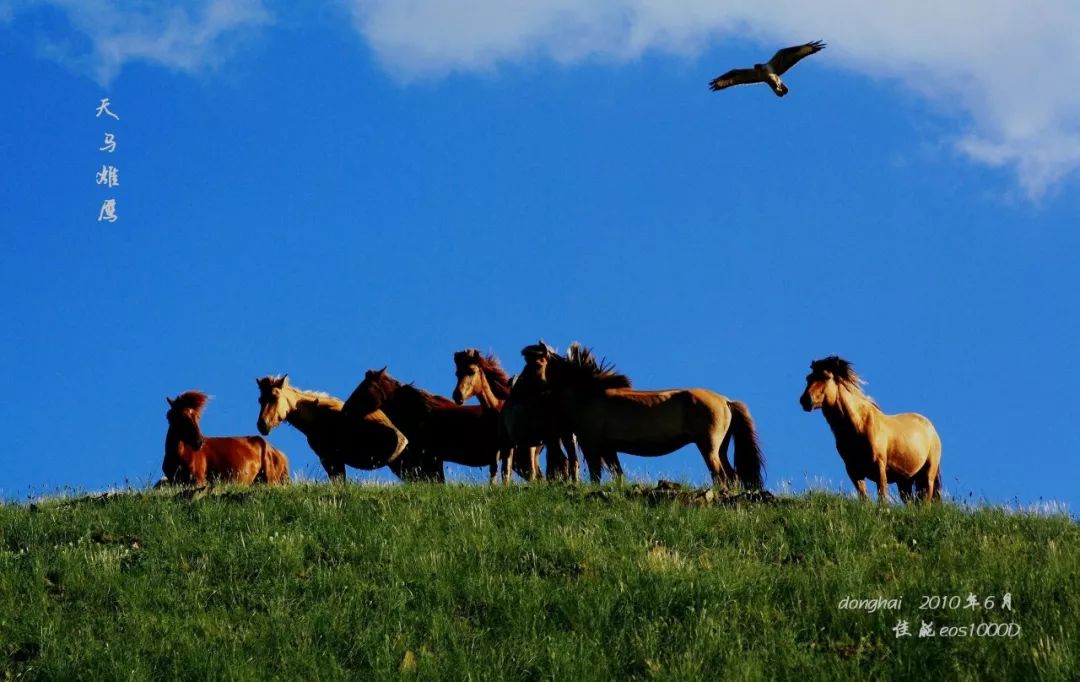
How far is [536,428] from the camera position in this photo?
840 inches

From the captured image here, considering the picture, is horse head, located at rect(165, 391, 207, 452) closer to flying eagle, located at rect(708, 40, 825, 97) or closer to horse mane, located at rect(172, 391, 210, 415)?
horse mane, located at rect(172, 391, 210, 415)

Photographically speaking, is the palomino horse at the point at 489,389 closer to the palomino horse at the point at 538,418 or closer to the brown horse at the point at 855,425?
the palomino horse at the point at 538,418

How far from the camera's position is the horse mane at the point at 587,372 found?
69.1 feet

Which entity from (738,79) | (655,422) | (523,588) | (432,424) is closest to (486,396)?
(432,424)

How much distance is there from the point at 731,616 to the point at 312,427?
41.1ft

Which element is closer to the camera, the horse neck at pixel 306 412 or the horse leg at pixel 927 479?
the horse leg at pixel 927 479

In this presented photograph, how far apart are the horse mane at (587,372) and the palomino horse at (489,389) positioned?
1759 millimetres

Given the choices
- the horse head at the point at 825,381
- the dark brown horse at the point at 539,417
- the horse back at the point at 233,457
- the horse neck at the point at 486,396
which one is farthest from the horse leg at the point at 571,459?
the horse back at the point at 233,457

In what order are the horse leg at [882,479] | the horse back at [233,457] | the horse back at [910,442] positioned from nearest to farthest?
the horse leg at [882,479], the horse back at [910,442], the horse back at [233,457]

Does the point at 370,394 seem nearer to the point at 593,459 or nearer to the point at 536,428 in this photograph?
the point at 536,428

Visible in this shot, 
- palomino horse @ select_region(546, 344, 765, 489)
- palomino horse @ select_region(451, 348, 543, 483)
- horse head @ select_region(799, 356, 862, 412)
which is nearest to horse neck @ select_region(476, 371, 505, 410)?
palomino horse @ select_region(451, 348, 543, 483)

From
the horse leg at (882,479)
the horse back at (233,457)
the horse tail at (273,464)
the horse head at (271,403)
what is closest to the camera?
the horse leg at (882,479)

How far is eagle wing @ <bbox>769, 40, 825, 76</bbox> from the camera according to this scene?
19.7 m

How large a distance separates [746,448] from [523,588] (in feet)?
26.5
